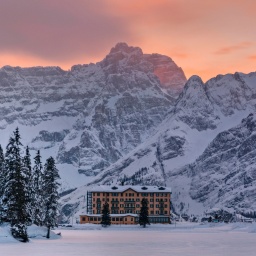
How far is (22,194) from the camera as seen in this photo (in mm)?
121312

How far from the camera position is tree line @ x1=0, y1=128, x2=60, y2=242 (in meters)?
119

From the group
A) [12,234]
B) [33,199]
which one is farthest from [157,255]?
[33,199]

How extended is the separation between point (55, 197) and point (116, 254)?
5540 centimetres

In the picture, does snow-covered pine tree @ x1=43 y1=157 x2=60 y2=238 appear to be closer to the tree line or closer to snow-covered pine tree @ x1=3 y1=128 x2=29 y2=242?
the tree line

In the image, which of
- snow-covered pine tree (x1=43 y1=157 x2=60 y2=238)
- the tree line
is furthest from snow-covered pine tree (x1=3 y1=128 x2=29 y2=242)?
snow-covered pine tree (x1=43 y1=157 x2=60 y2=238)

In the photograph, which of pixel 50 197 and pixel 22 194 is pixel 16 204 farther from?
pixel 50 197

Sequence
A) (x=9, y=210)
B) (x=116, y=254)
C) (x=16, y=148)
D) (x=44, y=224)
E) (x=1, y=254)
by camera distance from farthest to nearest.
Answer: (x=44, y=224) → (x=16, y=148) → (x=9, y=210) → (x=116, y=254) → (x=1, y=254)

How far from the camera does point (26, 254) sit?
89562mm

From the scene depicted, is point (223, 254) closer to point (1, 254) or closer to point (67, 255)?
point (67, 255)

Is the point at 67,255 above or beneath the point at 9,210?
beneath

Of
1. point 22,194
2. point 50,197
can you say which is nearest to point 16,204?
point 22,194

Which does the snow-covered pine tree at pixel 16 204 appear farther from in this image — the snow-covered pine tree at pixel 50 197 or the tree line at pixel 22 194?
the snow-covered pine tree at pixel 50 197

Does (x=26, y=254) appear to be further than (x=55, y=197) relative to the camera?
No

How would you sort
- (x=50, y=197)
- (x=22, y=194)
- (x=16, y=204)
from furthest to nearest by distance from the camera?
(x=50, y=197) → (x=22, y=194) → (x=16, y=204)
